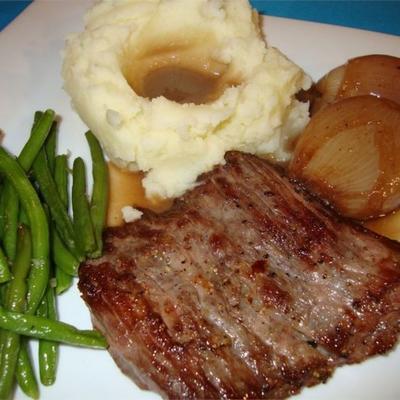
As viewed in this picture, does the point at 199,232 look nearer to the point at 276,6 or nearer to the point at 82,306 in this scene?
the point at 82,306

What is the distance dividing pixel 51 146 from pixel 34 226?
1.11 meters

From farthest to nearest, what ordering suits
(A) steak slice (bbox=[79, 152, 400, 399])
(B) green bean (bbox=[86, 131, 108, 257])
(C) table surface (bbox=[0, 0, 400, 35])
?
(C) table surface (bbox=[0, 0, 400, 35]), (B) green bean (bbox=[86, 131, 108, 257]), (A) steak slice (bbox=[79, 152, 400, 399])

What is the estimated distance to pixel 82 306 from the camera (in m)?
4.27

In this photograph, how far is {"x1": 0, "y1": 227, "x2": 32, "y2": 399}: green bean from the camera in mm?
3668

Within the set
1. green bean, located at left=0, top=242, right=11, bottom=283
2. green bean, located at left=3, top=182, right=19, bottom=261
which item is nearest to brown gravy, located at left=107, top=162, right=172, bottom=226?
green bean, located at left=3, top=182, right=19, bottom=261

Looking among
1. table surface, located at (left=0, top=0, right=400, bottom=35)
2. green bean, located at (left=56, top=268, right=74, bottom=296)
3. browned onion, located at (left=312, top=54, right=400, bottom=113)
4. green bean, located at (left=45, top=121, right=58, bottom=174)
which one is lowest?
green bean, located at (left=56, top=268, right=74, bottom=296)

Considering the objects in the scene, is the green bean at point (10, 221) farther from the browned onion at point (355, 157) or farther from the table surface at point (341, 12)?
the table surface at point (341, 12)

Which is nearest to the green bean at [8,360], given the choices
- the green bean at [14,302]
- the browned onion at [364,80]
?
the green bean at [14,302]

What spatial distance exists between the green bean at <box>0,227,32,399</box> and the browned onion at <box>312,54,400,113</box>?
124 inches

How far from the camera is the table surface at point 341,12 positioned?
6.89 m

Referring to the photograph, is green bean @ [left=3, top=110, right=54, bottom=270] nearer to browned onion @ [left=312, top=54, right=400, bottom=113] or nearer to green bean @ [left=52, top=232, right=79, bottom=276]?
green bean @ [left=52, top=232, right=79, bottom=276]

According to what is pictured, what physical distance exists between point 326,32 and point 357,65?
37.6 inches

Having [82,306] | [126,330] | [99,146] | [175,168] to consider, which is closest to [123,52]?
[99,146]

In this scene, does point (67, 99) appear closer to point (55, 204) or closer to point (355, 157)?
point (55, 204)
